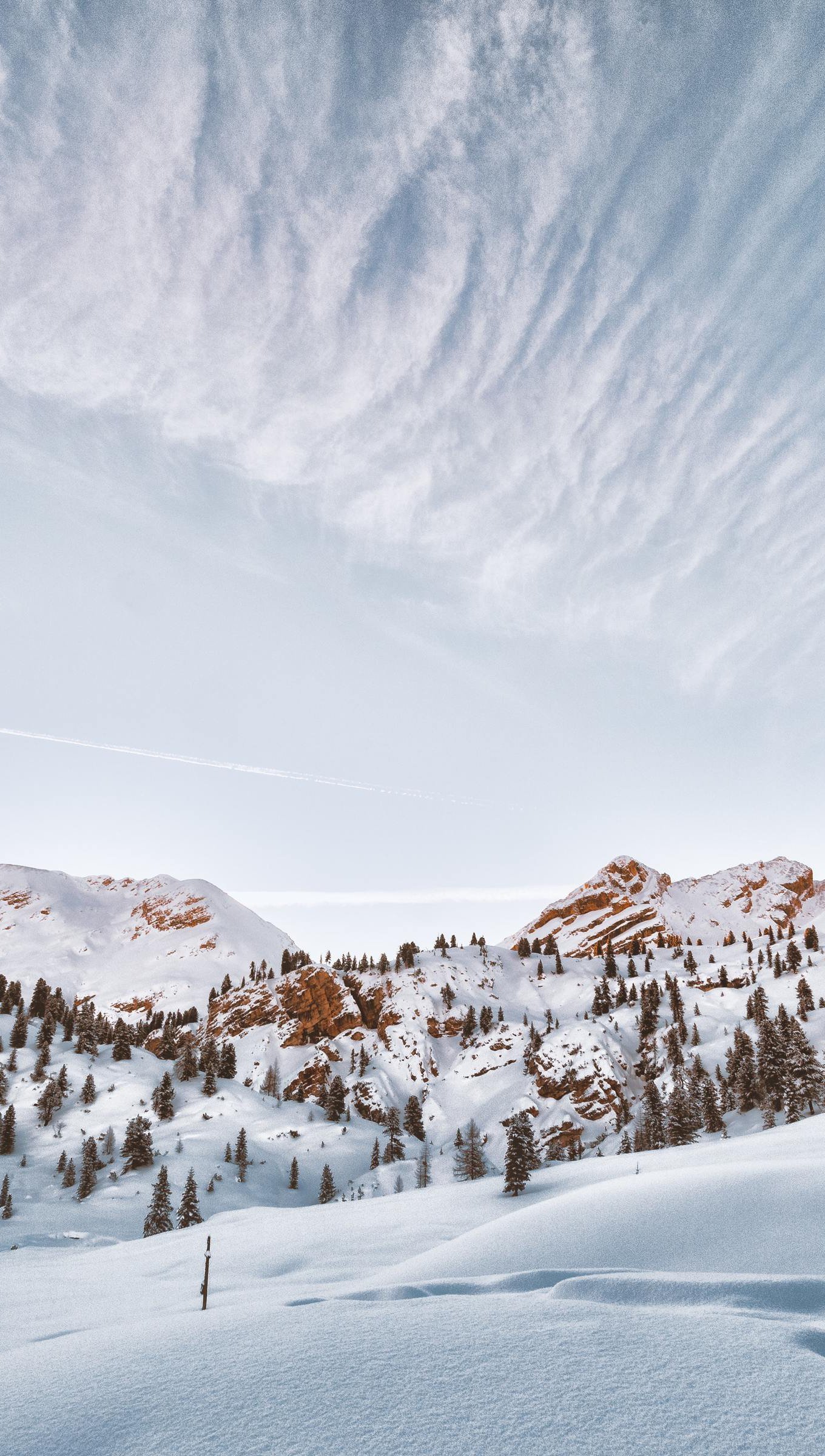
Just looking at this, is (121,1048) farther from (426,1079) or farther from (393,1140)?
(426,1079)

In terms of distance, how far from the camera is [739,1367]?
7230mm

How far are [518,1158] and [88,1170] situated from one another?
261 feet

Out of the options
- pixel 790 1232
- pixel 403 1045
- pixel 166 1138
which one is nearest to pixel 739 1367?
pixel 790 1232

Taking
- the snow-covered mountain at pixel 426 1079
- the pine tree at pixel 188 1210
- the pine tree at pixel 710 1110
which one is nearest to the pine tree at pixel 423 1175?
the snow-covered mountain at pixel 426 1079

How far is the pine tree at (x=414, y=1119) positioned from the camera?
127 metres

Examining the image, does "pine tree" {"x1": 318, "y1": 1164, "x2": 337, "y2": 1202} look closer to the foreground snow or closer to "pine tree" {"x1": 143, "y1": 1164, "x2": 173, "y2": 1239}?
"pine tree" {"x1": 143, "y1": 1164, "x2": 173, "y2": 1239}

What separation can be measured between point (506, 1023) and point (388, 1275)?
190 m

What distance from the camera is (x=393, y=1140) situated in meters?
121

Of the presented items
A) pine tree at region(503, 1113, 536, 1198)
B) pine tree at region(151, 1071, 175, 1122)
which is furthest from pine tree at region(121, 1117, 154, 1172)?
pine tree at region(503, 1113, 536, 1198)

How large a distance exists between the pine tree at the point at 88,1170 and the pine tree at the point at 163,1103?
A: 1872cm

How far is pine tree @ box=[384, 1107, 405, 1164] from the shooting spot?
118 metres

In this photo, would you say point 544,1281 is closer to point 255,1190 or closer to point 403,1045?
point 255,1190

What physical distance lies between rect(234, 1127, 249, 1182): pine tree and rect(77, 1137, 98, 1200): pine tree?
21085 mm

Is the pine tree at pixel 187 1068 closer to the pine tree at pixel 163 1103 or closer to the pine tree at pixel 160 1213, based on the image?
the pine tree at pixel 163 1103
